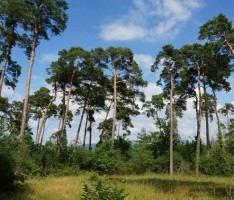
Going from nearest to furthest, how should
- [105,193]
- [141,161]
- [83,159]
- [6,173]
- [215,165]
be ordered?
[105,193] < [6,173] < [83,159] < [215,165] < [141,161]

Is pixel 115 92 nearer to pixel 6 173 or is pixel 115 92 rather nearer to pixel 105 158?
pixel 105 158

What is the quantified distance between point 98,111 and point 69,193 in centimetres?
2888

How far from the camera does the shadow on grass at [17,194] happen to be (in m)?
12.2

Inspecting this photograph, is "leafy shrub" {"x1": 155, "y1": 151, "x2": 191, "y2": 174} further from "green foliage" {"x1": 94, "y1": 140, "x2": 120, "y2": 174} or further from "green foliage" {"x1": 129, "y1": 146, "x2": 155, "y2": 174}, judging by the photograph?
"green foliage" {"x1": 94, "y1": 140, "x2": 120, "y2": 174}

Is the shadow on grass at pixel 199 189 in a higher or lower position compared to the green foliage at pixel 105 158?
lower

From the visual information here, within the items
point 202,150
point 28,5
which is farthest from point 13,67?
point 202,150

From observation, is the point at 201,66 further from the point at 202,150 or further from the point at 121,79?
the point at 202,150

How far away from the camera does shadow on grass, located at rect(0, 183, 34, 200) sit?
1218cm

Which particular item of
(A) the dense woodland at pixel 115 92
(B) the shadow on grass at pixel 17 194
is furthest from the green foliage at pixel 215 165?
(B) the shadow on grass at pixel 17 194

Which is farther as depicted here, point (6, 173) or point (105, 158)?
point (105, 158)

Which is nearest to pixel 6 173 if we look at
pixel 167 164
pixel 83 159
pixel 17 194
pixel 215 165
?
pixel 17 194

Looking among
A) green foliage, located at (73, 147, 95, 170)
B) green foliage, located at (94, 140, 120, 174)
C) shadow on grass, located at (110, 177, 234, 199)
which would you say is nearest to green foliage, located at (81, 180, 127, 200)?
shadow on grass, located at (110, 177, 234, 199)

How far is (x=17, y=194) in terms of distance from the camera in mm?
13031

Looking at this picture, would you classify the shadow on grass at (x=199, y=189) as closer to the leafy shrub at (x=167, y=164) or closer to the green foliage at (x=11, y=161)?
the green foliage at (x=11, y=161)
